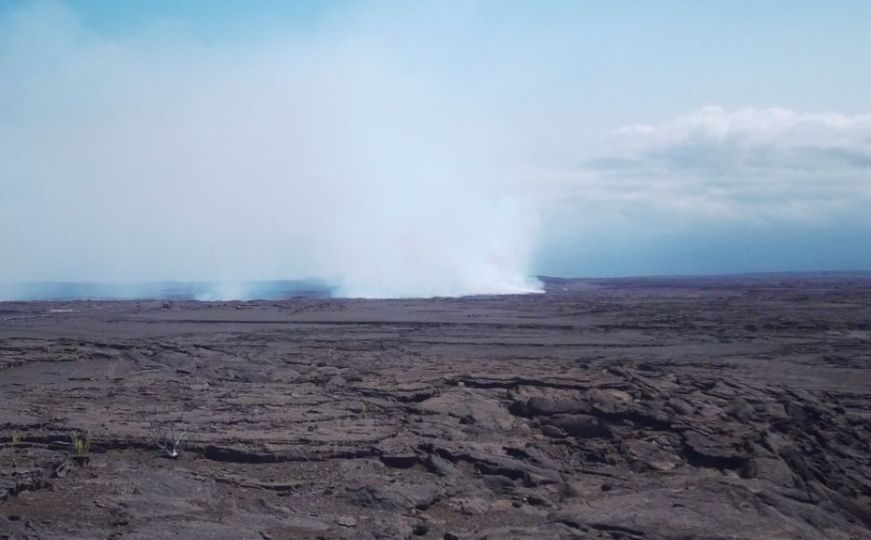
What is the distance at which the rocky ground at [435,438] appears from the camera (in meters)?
9.90

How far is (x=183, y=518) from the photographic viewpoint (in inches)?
371

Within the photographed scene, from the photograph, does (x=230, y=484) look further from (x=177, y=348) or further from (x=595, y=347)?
(x=595, y=347)

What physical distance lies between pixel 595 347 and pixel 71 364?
52.7 ft

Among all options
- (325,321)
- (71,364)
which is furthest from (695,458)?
(325,321)

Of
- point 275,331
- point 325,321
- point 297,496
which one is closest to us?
point 297,496

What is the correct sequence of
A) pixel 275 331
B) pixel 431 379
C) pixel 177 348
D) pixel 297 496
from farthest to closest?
pixel 275 331 → pixel 177 348 → pixel 431 379 → pixel 297 496

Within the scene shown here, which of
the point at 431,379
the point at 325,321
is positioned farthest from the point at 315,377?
the point at 325,321

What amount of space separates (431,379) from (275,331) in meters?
14.2

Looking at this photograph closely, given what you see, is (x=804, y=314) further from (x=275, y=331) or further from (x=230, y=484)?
(x=230, y=484)

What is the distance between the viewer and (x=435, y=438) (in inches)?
535

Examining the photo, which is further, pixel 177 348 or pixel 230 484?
pixel 177 348

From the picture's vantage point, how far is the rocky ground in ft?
32.5

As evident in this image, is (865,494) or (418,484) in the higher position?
(418,484)

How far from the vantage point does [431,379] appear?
18.9m
